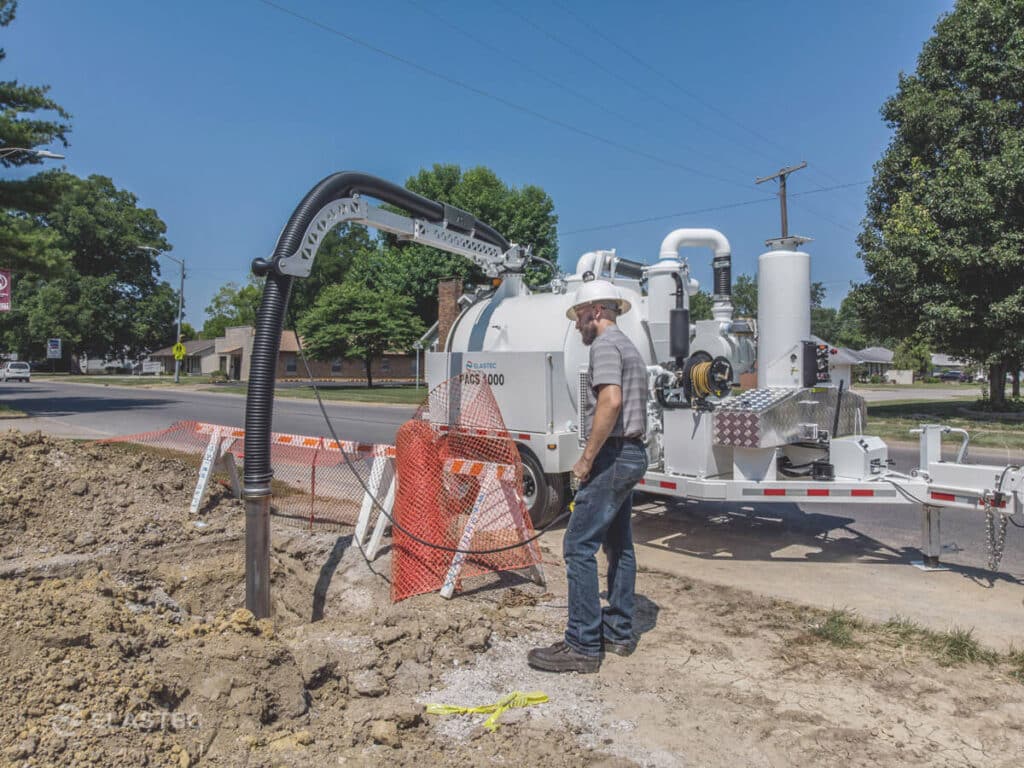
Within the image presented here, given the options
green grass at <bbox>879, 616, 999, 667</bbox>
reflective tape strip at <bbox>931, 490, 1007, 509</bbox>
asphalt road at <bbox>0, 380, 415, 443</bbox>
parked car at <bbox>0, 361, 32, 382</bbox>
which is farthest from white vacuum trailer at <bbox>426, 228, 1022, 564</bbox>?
parked car at <bbox>0, 361, 32, 382</bbox>

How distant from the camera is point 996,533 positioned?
5.42m

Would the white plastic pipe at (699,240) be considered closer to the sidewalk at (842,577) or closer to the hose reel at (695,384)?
the hose reel at (695,384)

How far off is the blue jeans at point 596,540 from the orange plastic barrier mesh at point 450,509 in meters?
1.25

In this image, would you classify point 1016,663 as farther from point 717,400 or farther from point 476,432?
point 476,432

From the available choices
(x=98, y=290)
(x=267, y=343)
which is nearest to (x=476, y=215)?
(x=267, y=343)

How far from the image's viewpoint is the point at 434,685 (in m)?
3.73

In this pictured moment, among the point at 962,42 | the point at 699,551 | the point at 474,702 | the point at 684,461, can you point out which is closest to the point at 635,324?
the point at 684,461

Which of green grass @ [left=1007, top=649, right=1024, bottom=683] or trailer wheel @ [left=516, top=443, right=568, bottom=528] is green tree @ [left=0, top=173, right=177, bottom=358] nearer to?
trailer wheel @ [left=516, top=443, right=568, bottom=528]

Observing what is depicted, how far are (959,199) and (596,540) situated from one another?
18.9 meters

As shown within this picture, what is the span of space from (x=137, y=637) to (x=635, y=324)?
18.0ft

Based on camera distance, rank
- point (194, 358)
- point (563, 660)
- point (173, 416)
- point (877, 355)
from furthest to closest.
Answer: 1. point (194, 358)
2. point (877, 355)
3. point (173, 416)
4. point (563, 660)

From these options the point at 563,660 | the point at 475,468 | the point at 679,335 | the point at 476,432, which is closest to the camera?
the point at 563,660

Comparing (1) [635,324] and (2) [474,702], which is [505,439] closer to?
(1) [635,324]

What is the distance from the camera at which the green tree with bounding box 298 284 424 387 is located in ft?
130
